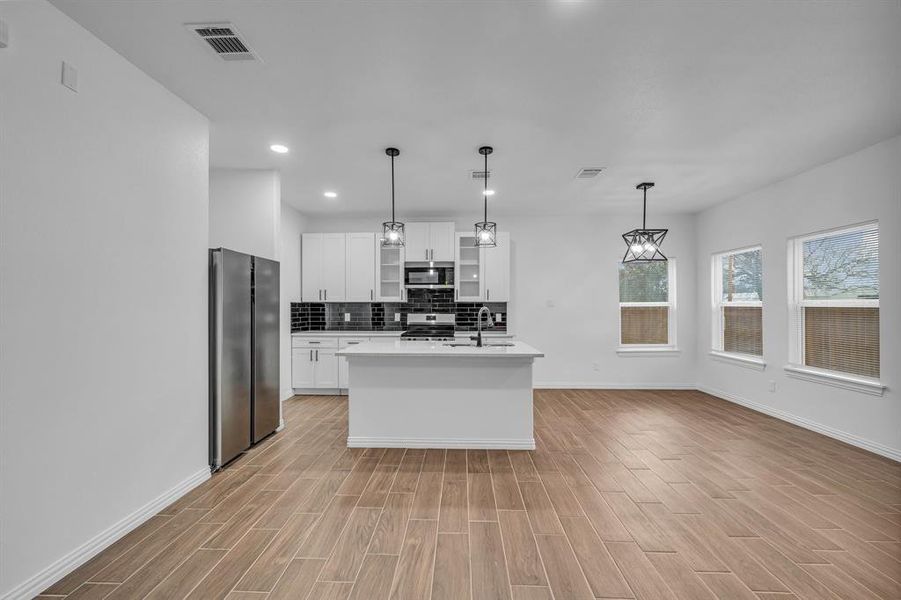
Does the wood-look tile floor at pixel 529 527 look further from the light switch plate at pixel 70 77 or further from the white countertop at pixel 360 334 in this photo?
the light switch plate at pixel 70 77

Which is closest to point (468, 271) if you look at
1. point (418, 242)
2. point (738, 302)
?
point (418, 242)

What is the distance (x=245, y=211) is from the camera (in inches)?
161

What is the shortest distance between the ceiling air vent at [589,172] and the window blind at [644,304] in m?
2.39

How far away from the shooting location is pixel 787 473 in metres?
3.12

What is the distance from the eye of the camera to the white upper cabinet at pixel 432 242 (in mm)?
5980

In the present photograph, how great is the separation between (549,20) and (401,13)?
727mm

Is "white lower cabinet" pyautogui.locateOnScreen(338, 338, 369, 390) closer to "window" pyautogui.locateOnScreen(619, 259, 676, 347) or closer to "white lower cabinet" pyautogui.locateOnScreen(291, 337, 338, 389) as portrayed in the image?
"white lower cabinet" pyautogui.locateOnScreen(291, 337, 338, 389)

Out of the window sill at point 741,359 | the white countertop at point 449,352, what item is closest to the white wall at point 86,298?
the white countertop at point 449,352

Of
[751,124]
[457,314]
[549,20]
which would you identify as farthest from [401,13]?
[457,314]

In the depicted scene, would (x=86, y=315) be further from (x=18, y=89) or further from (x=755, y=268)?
(x=755, y=268)

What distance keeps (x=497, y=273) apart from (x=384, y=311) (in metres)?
1.85

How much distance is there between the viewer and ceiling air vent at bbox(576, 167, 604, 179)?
13.8 ft

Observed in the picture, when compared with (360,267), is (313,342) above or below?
below

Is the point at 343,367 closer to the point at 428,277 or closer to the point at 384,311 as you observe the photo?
the point at 384,311
